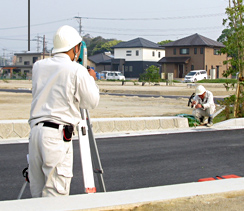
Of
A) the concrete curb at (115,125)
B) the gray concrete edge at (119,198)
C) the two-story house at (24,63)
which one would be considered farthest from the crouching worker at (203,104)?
the two-story house at (24,63)

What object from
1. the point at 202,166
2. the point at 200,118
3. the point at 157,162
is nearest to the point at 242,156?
the point at 202,166

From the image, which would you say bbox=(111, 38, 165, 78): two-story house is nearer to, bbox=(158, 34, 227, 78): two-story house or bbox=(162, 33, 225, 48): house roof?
bbox=(158, 34, 227, 78): two-story house

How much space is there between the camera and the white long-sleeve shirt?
150 inches

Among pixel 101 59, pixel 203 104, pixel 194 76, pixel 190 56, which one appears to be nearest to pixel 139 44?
pixel 101 59

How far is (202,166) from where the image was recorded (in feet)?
25.6

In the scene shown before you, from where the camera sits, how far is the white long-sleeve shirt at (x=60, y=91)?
3.80 m

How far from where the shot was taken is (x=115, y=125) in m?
11.5

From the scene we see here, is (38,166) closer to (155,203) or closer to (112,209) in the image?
(112,209)

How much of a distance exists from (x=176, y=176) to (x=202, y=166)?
909 mm

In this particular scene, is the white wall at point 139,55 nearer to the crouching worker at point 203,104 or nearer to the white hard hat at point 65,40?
the crouching worker at point 203,104

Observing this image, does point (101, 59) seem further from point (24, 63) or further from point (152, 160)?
point (152, 160)

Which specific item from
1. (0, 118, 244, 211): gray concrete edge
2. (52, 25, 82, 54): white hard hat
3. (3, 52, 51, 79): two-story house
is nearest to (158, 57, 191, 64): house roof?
(3, 52, 51, 79): two-story house

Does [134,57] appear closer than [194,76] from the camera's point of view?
No

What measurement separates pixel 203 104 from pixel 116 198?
8982mm
